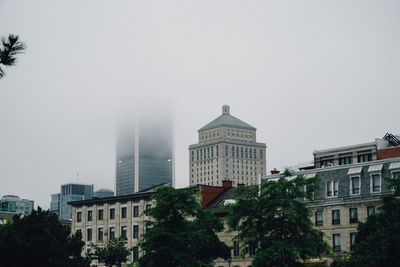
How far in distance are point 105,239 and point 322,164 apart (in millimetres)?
38048

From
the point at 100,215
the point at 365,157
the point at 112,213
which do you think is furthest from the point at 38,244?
the point at 100,215

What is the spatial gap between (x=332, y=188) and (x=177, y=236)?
23430 millimetres

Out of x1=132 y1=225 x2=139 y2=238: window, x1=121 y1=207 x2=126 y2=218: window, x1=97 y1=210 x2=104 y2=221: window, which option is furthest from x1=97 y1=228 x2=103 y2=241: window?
x1=132 y1=225 x2=139 y2=238: window

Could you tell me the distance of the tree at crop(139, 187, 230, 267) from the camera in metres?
60.1

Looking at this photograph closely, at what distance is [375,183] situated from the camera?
71188 millimetres

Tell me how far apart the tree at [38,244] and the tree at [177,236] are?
6.64 m

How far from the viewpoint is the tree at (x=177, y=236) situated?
6006 centimetres

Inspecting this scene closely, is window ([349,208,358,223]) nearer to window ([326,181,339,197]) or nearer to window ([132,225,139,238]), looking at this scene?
window ([326,181,339,197])

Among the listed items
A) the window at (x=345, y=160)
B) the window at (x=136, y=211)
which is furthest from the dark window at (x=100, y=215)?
the window at (x=345, y=160)

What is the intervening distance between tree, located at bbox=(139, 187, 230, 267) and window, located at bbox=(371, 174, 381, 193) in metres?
18.6

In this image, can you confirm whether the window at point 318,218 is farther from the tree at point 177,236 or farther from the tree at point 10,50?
the tree at point 10,50

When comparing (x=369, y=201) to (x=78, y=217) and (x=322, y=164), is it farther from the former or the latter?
(x=78, y=217)

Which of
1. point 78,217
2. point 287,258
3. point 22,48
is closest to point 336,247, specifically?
point 287,258

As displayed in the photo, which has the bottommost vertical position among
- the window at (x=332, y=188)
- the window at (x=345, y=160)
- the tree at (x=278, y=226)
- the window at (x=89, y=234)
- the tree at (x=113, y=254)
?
the tree at (x=113, y=254)
